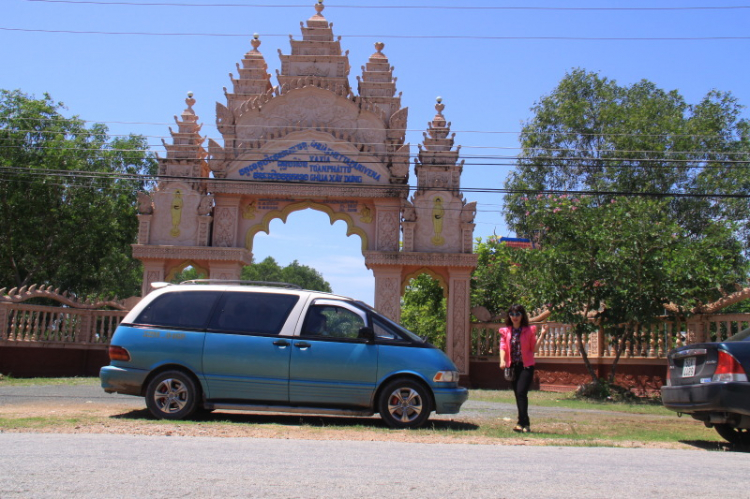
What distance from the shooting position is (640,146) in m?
29.5

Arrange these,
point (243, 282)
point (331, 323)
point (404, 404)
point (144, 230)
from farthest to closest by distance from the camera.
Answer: point (144, 230) → point (243, 282) → point (331, 323) → point (404, 404)

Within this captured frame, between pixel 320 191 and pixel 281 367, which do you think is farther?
pixel 320 191

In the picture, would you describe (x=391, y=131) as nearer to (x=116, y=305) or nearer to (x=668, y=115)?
(x=116, y=305)

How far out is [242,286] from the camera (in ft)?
32.3

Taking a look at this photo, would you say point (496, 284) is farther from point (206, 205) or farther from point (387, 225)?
point (206, 205)

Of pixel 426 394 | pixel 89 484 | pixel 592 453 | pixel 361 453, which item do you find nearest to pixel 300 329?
pixel 426 394

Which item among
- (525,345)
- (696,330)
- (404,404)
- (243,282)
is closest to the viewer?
(404,404)

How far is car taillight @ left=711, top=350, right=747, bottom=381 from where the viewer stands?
797 cm

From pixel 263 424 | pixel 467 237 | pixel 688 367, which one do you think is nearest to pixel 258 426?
pixel 263 424

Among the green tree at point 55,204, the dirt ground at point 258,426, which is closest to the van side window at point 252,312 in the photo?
the dirt ground at point 258,426

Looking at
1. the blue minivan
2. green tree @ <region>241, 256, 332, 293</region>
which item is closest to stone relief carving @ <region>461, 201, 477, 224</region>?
the blue minivan

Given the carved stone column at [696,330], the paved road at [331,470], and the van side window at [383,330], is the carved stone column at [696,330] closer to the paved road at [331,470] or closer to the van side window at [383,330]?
the van side window at [383,330]

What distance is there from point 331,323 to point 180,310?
1.98 meters

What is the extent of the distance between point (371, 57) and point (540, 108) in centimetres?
1439
